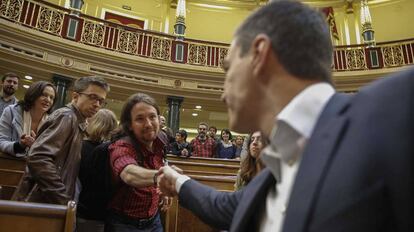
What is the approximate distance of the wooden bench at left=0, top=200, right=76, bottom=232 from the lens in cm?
143

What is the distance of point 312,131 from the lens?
0.62 metres

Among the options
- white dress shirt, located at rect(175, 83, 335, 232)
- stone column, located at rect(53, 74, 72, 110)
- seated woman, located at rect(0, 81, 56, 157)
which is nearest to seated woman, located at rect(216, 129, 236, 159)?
stone column, located at rect(53, 74, 72, 110)

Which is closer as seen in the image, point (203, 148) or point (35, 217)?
point (35, 217)

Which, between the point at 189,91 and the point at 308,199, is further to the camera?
the point at 189,91

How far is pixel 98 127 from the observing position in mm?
2264

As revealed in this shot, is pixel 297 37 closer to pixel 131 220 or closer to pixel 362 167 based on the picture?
pixel 362 167

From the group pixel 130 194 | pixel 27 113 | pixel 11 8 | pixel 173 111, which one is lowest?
pixel 130 194

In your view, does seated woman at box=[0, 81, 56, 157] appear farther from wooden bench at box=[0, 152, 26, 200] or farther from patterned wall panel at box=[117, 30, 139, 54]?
patterned wall panel at box=[117, 30, 139, 54]

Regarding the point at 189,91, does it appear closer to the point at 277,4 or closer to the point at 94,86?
the point at 94,86

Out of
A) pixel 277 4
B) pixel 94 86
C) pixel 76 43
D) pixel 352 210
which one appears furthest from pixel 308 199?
pixel 76 43

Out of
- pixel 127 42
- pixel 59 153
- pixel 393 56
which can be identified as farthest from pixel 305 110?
pixel 393 56

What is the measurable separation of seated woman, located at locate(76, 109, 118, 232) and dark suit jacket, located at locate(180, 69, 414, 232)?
1436 millimetres

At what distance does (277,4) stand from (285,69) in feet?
0.57

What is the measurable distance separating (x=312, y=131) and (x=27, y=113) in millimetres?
2525
